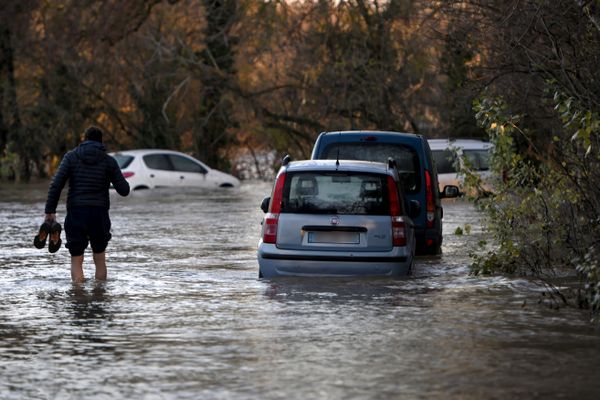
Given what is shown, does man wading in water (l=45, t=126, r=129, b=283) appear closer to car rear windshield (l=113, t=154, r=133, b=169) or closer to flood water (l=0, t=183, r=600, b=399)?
flood water (l=0, t=183, r=600, b=399)

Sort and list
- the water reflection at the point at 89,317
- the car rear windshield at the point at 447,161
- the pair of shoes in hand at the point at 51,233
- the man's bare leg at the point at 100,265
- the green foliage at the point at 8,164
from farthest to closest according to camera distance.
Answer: the green foliage at the point at 8,164 < the car rear windshield at the point at 447,161 < the pair of shoes in hand at the point at 51,233 < the man's bare leg at the point at 100,265 < the water reflection at the point at 89,317

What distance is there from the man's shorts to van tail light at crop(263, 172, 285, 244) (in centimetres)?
170

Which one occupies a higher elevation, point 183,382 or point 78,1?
point 78,1

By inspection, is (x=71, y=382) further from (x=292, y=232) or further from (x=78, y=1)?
(x=78, y=1)

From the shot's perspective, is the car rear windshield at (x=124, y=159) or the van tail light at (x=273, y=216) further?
the car rear windshield at (x=124, y=159)

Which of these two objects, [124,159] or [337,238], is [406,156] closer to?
[337,238]

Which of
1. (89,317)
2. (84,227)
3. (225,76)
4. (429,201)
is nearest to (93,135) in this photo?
(84,227)

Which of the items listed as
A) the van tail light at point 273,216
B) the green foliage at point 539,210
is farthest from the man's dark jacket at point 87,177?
the green foliage at point 539,210

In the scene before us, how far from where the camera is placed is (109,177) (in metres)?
16.2

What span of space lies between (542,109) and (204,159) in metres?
27.1

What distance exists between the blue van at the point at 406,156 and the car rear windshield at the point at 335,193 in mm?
3470

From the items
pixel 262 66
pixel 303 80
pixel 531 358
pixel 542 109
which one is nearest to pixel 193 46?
pixel 262 66

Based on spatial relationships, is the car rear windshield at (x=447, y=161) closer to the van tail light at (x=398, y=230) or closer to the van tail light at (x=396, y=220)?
the van tail light at (x=396, y=220)

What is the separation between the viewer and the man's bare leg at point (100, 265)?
53.4 feet
